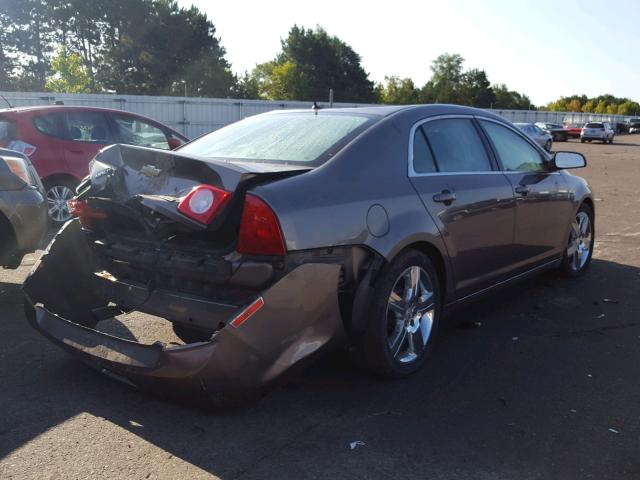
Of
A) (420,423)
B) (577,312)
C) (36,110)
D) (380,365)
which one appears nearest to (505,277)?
(577,312)

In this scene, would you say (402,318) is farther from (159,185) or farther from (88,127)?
(88,127)

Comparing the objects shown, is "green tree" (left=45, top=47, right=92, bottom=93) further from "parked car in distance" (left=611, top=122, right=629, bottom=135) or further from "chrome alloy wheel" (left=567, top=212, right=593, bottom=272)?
"parked car in distance" (left=611, top=122, right=629, bottom=135)

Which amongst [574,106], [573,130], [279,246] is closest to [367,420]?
[279,246]

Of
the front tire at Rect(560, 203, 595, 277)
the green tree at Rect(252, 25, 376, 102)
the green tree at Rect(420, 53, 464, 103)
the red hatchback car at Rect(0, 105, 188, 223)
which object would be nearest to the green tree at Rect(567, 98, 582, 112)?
the green tree at Rect(420, 53, 464, 103)

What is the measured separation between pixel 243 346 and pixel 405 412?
101 centimetres

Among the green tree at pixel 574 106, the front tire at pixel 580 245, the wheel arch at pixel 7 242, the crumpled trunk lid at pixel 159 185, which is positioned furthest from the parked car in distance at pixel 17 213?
the green tree at pixel 574 106

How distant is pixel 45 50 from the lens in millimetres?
66625

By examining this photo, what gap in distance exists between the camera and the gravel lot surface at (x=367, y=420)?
9.86 ft

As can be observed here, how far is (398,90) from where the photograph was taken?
325 ft

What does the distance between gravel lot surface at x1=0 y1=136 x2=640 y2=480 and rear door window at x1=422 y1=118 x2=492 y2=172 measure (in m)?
1.22

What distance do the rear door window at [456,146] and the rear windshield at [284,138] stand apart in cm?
55

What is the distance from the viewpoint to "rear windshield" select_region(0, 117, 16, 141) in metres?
8.60

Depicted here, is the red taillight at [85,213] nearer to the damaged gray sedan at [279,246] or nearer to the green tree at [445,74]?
the damaged gray sedan at [279,246]

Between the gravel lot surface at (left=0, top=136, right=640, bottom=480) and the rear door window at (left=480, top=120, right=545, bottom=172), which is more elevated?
the rear door window at (left=480, top=120, right=545, bottom=172)
